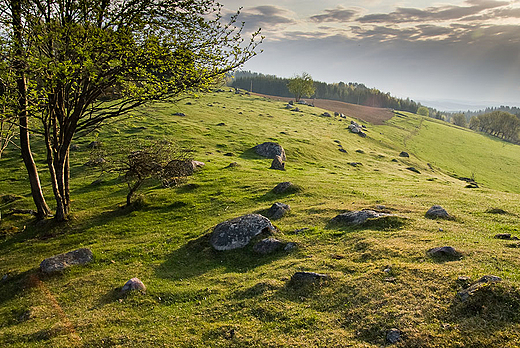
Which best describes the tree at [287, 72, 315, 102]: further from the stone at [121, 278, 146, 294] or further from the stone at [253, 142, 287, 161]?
the stone at [121, 278, 146, 294]

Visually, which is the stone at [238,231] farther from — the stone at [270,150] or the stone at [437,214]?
the stone at [270,150]

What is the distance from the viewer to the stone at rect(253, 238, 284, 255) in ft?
60.8

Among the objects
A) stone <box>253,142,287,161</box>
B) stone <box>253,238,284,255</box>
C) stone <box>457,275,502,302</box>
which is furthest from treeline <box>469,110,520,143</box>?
stone <box>457,275,502,302</box>

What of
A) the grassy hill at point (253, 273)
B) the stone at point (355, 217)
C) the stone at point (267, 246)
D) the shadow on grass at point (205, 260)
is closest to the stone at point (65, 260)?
the grassy hill at point (253, 273)

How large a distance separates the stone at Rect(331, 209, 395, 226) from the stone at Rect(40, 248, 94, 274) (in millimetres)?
16333

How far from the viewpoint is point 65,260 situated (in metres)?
19.2

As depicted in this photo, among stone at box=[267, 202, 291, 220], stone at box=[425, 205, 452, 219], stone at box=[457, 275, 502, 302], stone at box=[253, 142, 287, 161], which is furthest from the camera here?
stone at box=[253, 142, 287, 161]

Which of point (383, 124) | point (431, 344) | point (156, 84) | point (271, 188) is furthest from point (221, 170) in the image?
point (383, 124)

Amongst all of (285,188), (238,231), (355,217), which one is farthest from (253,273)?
(285,188)

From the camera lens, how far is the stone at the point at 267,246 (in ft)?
60.8

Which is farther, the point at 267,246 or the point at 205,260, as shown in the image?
the point at 205,260

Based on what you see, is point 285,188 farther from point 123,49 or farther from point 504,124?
point 504,124

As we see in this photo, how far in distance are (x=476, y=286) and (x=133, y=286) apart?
588 inches

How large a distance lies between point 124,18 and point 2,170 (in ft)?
114
